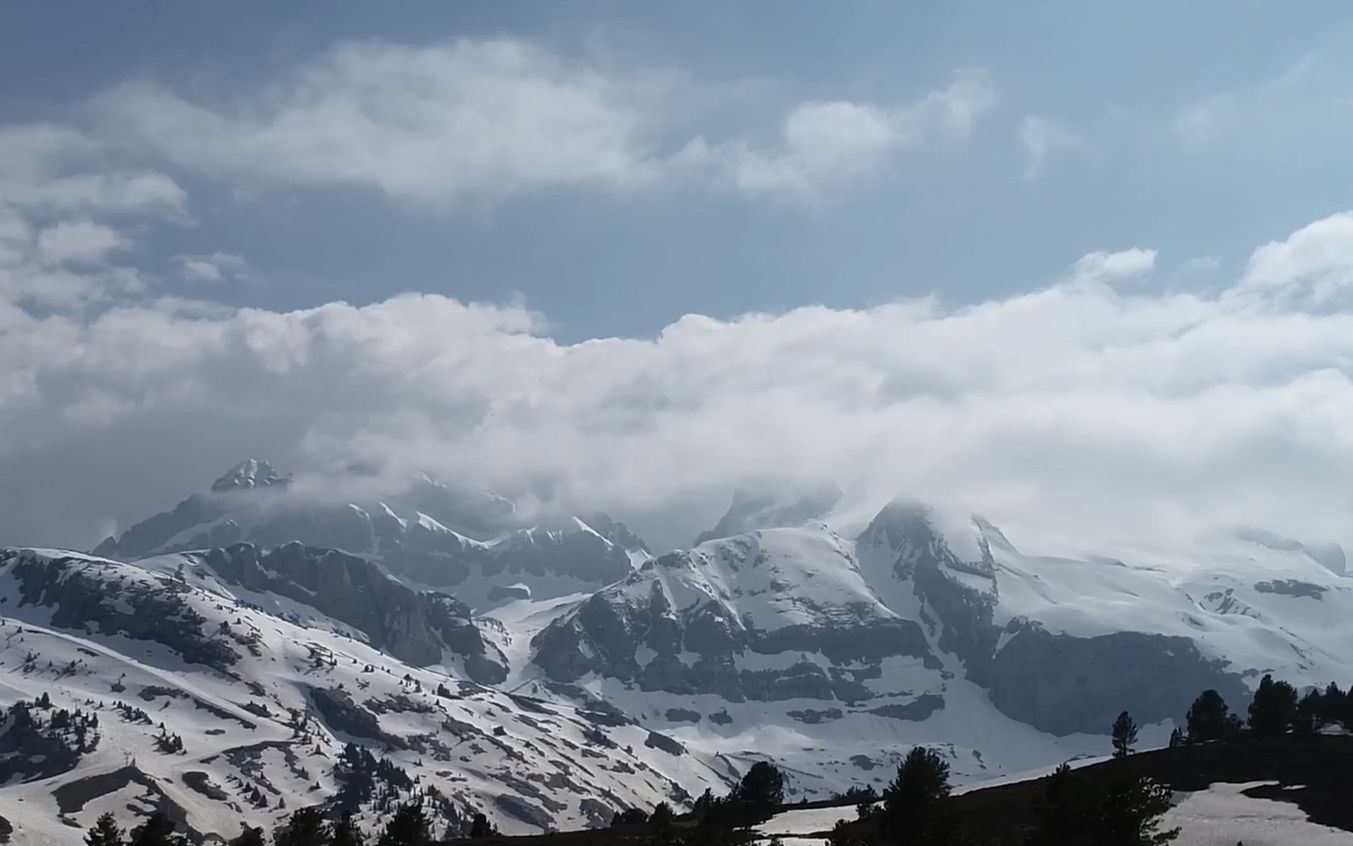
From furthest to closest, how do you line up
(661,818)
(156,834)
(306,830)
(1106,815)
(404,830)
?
(404,830) → (306,830) → (661,818) → (156,834) → (1106,815)

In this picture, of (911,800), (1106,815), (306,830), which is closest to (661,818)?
(911,800)

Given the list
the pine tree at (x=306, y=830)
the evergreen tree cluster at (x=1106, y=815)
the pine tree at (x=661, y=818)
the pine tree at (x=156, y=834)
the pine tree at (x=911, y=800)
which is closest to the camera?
the evergreen tree cluster at (x=1106, y=815)

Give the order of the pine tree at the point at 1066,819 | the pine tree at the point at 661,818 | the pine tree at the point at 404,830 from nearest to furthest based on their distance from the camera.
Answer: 1. the pine tree at the point at 1066,819
2. the pine tree at the point at 661,818
3. the pine tree at the point at 404,830

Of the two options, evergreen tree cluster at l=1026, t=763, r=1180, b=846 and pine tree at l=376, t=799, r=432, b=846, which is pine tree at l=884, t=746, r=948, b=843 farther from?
pine tree at l=376, t=799, r=432, b=846

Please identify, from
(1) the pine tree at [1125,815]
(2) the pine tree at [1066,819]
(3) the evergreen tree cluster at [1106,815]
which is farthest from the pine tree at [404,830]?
(1) the pine tree at [1125,815]

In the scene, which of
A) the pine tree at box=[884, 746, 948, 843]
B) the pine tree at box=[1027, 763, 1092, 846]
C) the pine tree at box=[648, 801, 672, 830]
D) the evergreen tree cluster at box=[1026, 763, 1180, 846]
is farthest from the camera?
the pine tree at box=[648, 801, 672, 830]

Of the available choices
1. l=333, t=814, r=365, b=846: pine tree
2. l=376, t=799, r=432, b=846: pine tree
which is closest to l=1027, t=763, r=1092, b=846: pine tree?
l=333, t=814, r=365, b=846: pine tree

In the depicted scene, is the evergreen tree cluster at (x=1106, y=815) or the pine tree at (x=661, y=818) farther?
the pine tree at (x=661, y=818)

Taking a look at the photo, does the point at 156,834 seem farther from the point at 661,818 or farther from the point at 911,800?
the point at 911,800

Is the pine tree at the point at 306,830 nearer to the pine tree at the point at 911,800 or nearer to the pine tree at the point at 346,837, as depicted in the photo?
the pine tree at the point at 346,837

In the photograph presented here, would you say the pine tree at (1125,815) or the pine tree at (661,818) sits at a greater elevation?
the pine tree at (1125,815)

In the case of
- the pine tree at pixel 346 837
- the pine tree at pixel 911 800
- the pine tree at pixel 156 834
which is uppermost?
the pine tree at pixel 911 800

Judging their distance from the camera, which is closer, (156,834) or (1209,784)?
(156,834)

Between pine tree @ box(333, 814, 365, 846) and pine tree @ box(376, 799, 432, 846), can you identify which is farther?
pine tree @ box(376, 799, 432, 846)
